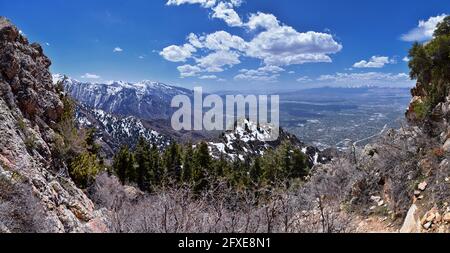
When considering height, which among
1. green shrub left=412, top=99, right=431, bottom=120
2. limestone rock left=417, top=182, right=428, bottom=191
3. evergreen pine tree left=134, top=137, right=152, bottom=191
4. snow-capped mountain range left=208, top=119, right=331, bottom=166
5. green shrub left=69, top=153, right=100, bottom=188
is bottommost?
snow-capped mountain range left=208, top=119, right=331, bottom=166

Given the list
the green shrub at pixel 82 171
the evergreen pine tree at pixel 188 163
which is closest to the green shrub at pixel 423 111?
the green shrub at pixel 82 171

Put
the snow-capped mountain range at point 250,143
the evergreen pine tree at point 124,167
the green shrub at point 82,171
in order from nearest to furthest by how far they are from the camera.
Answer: the green shrub at point 82,171 → the evergreen pine tree at point 124,167 → the snow-capped mountain range at point 250,143

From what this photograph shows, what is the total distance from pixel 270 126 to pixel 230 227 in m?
139

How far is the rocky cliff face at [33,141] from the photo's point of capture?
1008cm

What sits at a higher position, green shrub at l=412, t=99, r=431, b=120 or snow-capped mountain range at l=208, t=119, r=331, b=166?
green shrub at l=412, t=99, r=431, b=120

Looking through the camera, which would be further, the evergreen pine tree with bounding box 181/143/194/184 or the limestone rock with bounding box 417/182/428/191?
the evergreen pine tree with bounding box 181/143/194/184

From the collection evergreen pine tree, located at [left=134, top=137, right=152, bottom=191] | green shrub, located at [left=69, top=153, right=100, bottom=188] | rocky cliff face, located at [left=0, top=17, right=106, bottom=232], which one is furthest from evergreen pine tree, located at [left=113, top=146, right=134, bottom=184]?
green shrub, located at [left=69, top=153, right=100, bottom=188]

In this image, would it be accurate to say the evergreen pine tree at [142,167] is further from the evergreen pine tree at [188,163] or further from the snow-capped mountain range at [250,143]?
the snow-capped mountain range at [250,143]

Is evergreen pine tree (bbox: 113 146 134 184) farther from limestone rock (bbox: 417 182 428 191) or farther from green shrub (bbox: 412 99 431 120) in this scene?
limestone rock (bbox: 417 182 428 191)

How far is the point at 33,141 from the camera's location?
48.7 feet

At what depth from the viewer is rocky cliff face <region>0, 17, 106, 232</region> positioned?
33.1 ft
